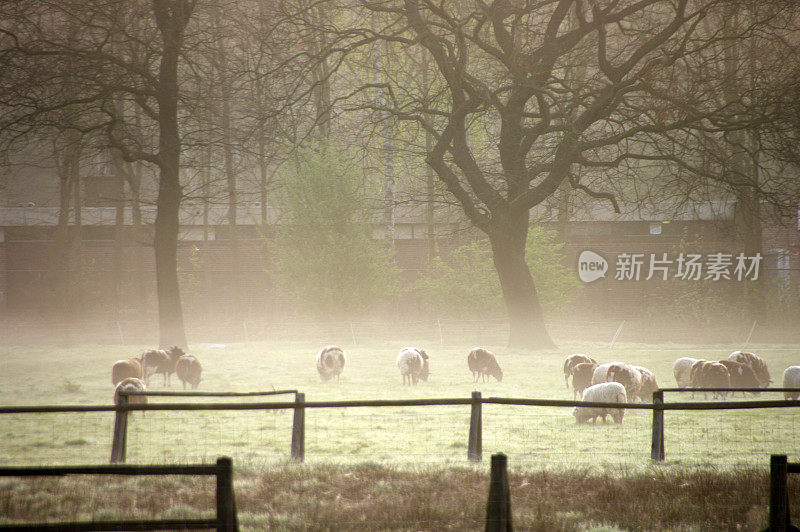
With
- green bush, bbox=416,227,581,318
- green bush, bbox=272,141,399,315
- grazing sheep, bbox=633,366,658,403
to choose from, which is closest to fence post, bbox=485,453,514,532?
grazing sheep, bbox=633,366,658,403

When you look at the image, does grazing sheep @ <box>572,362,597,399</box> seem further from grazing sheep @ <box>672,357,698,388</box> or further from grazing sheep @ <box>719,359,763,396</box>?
grazing sheep @ <box>719,359,763,396</box>

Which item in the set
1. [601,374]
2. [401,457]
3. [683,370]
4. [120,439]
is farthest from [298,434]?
[683,370]

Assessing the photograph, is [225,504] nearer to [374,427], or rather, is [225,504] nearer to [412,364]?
[374,427]

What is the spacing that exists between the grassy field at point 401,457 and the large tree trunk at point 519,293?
460 cm

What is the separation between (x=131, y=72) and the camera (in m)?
21.8

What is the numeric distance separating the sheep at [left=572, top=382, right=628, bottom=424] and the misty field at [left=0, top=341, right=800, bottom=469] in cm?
21

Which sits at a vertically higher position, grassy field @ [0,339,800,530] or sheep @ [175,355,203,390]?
sheep @ [175,355,203,390]

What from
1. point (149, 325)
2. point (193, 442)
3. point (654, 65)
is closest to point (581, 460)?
point (193, 442)

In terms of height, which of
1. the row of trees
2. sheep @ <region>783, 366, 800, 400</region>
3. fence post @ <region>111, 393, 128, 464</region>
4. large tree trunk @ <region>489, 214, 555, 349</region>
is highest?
the row of trees

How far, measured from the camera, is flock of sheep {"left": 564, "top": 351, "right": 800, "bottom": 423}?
43.0ft

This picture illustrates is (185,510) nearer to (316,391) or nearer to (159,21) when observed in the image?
(316,391)

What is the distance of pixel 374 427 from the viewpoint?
12.8 metres

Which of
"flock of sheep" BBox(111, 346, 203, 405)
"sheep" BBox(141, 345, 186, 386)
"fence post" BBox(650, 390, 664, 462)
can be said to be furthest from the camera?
"sheep" BBox(141, 345, 186, 386)

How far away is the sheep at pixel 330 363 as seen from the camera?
19.3m
